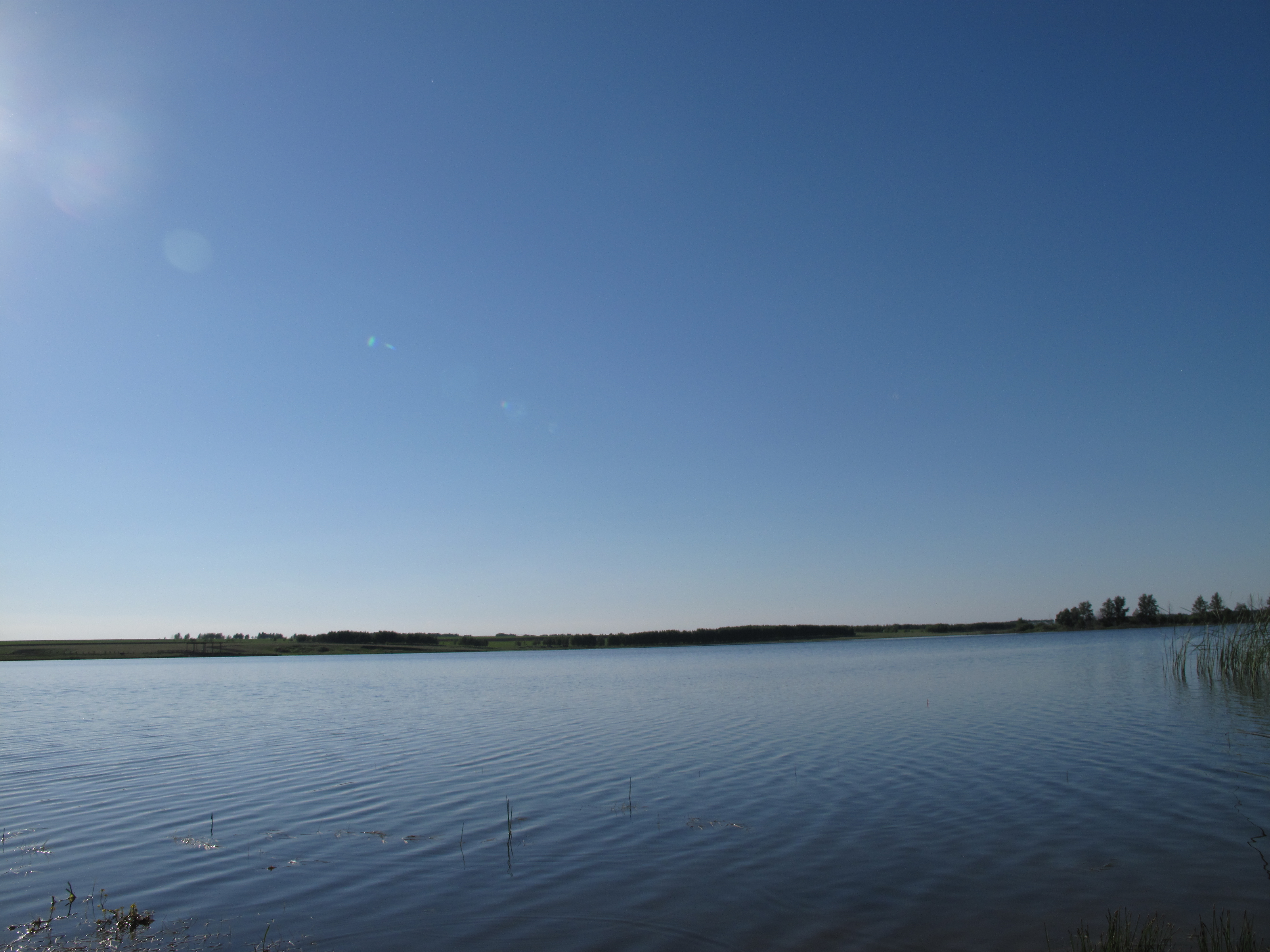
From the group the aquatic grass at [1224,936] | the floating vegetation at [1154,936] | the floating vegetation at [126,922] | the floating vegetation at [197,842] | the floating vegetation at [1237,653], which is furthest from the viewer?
the floating vegetation at [1237,653]

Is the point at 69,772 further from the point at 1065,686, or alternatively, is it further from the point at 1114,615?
the point at 1114,615

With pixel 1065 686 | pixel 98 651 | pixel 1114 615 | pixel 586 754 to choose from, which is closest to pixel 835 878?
pixel 586 754

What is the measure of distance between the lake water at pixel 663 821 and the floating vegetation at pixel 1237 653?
525 centimetres

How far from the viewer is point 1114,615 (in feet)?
603

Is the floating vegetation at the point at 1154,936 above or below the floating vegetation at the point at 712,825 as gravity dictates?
above

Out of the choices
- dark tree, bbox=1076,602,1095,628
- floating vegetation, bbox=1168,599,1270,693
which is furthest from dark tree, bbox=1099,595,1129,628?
floating vegetation, bbox=1168,599,1270,693

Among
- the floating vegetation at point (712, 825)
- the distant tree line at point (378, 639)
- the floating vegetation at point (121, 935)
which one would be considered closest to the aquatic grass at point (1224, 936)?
the floating vegetation at point (712, 825)

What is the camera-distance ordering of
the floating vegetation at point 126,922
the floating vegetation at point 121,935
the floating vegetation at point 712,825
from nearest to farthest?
the floating vegetation at point 121,935
the floating vegetation at point 126,922
the floating vegetation at point 712,825

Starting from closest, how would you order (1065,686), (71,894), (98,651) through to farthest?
1. (71,894)
2. (1065,686)
3. (98,651)

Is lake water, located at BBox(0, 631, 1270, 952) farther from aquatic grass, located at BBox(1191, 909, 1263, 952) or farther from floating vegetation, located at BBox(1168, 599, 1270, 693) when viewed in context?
floating vegetation, located at BBox(1168, 599, 1270, 693)

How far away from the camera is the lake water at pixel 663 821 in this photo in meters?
9.58

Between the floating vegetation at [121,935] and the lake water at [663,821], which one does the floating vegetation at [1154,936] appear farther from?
the floating vegetation at [121,935]

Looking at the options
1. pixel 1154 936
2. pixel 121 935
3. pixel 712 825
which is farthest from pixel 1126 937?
pixel 121 935

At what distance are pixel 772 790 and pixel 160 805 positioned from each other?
14010 mm
